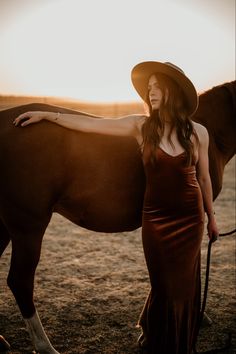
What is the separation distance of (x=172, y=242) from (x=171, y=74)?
1.21 meters

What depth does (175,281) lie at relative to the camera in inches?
95.7

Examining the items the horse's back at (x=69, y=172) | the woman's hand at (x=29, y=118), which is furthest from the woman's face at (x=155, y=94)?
the woman's hand at (x=29, y=118)

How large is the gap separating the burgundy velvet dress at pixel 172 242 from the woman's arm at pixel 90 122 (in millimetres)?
248

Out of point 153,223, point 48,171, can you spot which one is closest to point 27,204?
point 48,171

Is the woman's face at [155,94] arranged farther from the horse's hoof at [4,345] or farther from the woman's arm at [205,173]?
the horse's hoof at [4,345]

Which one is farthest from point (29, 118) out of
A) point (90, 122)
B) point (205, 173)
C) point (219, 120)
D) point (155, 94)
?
point (219, 120)

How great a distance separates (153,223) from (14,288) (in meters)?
1.24

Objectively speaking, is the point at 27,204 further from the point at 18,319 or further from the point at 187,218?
the point at 18,319

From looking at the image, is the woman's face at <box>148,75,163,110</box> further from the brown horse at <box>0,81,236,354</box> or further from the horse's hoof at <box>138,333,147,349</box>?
the horse's hoof at <box>138,333,147,349</box>

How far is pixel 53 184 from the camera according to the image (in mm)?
2578

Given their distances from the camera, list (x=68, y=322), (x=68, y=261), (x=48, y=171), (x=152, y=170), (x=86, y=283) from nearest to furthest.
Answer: (x=152, y=170) → (x=48, y=171) → (x=68, y=322) → (x=86, y=283) → (x=68, y=261)

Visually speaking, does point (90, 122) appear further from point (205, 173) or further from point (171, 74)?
point (205, 173)

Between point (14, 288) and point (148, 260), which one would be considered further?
point (14, 288)

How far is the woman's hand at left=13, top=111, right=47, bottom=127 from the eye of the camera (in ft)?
8.29
